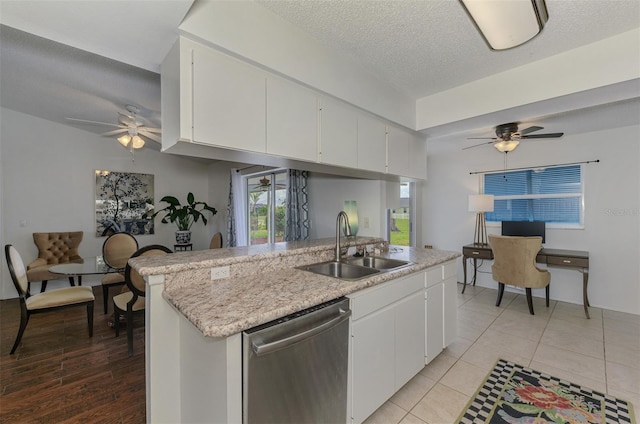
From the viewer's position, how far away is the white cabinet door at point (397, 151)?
283cm

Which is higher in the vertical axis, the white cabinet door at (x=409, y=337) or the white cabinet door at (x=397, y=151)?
the white cabinet door at (x=397, y=151)

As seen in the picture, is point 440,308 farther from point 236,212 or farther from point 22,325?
point 236,212

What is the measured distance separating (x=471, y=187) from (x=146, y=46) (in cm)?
499

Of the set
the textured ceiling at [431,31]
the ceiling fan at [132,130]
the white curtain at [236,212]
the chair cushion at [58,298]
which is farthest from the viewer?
the white curtain at [236,212]

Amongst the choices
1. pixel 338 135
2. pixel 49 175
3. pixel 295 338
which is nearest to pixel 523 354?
pixel 295 338

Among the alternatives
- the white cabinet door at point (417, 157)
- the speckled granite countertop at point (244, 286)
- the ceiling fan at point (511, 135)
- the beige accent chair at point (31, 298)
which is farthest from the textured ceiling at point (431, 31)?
the beige accent chair at point (31, 298)

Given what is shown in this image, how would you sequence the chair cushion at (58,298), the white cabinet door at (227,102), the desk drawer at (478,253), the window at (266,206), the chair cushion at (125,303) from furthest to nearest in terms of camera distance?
the window at (266,206) < the desk drawer at (478,253) < the chair cushion at (125,303) < the chair cushion at (58,298) < the white cabinet door at (227,102)

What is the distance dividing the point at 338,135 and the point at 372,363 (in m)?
1.70

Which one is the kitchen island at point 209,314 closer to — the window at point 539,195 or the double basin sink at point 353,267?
the double basin sink at point 353,267

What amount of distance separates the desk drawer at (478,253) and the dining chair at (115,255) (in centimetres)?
502

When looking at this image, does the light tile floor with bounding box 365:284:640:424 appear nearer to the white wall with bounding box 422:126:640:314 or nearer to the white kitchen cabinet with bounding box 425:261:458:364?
the white kitchen cabinet with bounding box 425:261:458:364

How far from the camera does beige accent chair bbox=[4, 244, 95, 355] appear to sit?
8.55ft

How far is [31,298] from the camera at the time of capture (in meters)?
2.76

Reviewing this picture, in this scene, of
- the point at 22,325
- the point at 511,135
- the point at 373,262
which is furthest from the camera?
the point at 511,135
